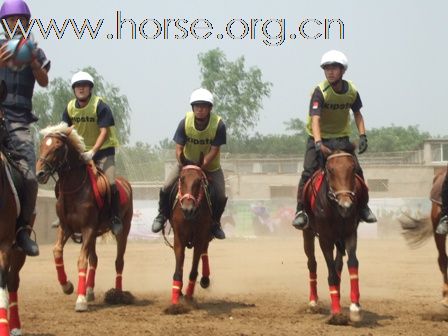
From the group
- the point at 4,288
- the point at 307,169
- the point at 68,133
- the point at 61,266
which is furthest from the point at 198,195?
the point at 4,288

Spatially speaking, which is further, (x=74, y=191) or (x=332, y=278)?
(x=74, y=191)

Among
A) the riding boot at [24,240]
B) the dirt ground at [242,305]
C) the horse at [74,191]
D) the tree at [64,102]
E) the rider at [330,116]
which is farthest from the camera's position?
the tree at [64,102]

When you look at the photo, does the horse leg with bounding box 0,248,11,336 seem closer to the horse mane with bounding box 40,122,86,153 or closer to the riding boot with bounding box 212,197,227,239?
the horse mane with bounding box 40,122,86,153

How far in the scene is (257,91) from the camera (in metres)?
88.8

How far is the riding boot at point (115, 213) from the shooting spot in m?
13.3

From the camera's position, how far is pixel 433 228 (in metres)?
13.1

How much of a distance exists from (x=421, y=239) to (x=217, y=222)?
4.01m

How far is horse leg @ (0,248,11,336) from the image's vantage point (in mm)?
7621

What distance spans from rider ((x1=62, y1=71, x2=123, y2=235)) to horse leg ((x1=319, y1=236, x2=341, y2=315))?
4.02 m

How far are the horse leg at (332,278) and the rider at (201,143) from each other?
2469 mm

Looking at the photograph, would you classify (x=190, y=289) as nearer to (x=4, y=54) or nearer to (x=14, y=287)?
(x=14, y=287)

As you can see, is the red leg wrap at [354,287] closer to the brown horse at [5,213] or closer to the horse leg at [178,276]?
the horse leg at [178,276]

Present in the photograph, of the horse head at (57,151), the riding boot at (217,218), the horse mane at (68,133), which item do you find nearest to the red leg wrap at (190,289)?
the riding boot at (217,218)

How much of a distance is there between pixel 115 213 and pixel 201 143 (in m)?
2.03
